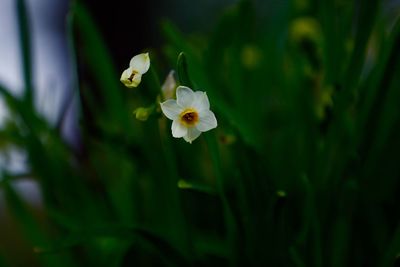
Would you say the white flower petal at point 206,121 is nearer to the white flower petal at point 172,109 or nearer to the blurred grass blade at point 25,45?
the white flower petal at point 172,109

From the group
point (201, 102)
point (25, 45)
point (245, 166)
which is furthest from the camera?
point (25, 45)

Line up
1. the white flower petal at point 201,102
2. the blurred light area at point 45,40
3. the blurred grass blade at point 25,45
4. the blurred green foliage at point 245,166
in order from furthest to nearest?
the blurred light area at point 45,40
the blurred grass blade at point 25,45
the blurred green foliage at point 245,166
the white flower petal at point 201,102

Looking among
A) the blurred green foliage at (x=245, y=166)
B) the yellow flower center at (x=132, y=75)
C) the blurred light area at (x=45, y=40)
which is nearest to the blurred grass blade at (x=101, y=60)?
the blurred green foliage at (x=245, y=166)

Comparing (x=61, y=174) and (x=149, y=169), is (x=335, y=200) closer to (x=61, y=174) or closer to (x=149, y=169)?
(x=149, y=169)

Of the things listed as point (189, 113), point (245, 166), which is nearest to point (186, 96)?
point (189, 113)

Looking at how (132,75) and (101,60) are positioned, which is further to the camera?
(101,60)

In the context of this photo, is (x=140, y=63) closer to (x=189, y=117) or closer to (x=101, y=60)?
(x=189, y=117)

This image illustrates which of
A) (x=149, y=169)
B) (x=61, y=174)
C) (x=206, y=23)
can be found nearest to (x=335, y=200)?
(x=149, y=169)

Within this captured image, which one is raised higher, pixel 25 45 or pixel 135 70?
pixel 25 45
